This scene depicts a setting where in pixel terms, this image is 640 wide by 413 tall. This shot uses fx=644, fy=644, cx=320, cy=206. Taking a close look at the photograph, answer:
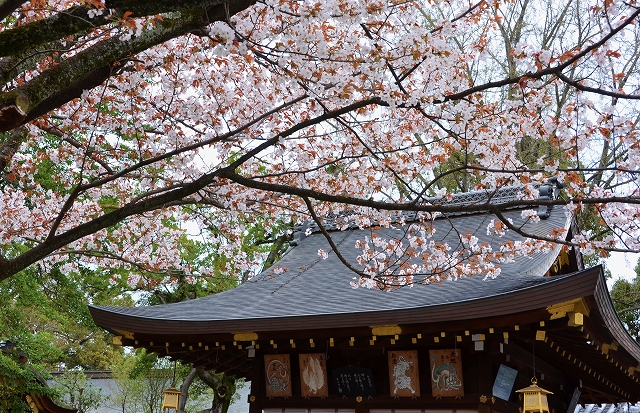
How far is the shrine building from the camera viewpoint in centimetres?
582

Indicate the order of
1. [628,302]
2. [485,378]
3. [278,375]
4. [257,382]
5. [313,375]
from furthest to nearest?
[628,302], [257,382], [278,375], [313,375], [485,378]

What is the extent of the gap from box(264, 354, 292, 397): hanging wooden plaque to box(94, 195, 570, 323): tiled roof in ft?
2.24

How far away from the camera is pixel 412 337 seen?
646cm

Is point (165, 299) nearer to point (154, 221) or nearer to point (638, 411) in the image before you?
point (154, 221)

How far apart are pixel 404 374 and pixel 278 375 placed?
1.62m

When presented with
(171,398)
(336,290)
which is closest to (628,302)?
(336,290)

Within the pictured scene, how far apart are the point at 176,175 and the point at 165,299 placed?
8.23m

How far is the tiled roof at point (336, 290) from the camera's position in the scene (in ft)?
21.3

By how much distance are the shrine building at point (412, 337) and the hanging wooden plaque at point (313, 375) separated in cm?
1

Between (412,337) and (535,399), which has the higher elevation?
(412,337)

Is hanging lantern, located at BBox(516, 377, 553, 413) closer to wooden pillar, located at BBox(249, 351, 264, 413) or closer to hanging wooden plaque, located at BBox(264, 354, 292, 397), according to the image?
hanging wooden plaque, located at BBox(264, 354, 292, 397)

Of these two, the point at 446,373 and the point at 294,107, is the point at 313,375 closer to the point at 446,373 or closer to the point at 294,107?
the point at 446,373

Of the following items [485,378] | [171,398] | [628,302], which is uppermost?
[628,302]

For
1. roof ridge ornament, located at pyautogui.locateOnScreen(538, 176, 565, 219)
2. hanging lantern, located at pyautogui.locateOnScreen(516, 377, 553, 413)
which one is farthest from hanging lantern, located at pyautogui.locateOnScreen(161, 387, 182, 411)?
roof ridge ornament, located at pyautogui.locateOnScreen(538, 176, 565, 219)
